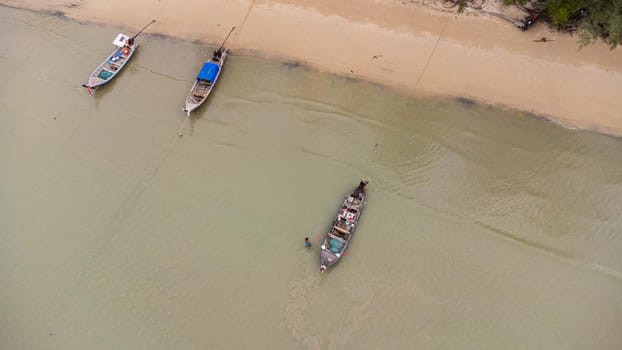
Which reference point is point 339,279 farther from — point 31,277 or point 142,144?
point 31,277

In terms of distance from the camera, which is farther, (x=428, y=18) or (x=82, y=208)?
(x=428, y=18)

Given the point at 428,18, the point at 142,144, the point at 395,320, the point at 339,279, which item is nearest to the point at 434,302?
the point at 395,320

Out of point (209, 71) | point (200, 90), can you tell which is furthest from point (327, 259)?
point (209, 71)

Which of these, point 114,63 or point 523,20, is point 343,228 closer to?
point 523,20

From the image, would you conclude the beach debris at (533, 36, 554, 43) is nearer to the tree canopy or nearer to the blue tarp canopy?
the tree canopy

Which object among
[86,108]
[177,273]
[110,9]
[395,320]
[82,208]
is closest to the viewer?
[395,320]

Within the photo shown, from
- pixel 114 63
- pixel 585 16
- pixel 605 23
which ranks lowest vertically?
pixel 114 63
